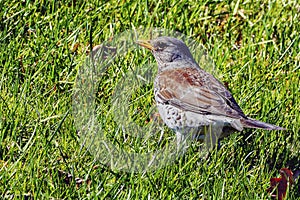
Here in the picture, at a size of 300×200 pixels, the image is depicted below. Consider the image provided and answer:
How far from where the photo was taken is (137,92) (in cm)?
545

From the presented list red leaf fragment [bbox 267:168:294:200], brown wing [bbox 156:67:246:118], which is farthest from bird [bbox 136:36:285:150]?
red leaf fragment [bbox 267:168:294:200]

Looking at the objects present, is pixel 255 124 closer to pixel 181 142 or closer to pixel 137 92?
pixel 181 142

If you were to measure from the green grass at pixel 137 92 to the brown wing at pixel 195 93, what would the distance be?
260 mm

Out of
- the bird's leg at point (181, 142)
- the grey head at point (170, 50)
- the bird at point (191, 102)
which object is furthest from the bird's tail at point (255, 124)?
the grey head at point (170, 50)

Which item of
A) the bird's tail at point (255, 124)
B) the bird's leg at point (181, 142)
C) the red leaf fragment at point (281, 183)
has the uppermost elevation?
the bird's tail at point (255, 124)

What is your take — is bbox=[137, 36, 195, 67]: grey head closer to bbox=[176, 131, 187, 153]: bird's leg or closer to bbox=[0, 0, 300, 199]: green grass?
bbox=[0, 0, 300, 199]: green grass

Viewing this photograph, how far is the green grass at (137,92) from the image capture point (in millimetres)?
4305

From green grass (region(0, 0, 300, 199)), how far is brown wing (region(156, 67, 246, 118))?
260 millimetres

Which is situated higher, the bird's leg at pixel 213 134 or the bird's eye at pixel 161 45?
the bird's eye at pixel 161 45

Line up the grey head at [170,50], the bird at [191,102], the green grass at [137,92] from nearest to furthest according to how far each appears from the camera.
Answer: the green grass at [137,92] → the bird at [191,102] → the grey head at [170,50]

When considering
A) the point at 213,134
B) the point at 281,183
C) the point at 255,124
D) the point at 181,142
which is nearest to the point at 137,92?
the point at 181,142

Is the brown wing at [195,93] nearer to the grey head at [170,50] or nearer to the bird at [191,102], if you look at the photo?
the bird at [191,102]

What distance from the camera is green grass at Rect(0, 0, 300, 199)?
14.1 ft

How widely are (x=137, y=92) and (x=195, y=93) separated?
663 millimetres
